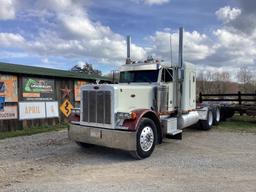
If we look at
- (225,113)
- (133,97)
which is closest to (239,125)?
(225,113)

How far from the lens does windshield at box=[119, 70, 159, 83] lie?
9.82 metres

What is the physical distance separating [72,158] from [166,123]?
297cm

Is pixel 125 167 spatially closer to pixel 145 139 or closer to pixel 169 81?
pixel 145 139

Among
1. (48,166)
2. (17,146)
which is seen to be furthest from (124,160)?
(17,146)

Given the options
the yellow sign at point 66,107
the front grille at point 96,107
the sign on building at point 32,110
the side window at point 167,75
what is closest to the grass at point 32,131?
the sign on building at point 32,110

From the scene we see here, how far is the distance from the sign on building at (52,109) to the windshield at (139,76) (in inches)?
236

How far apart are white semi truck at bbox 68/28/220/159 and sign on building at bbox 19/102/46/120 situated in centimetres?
545

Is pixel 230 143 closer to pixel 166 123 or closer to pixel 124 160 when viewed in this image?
pixel 166 123

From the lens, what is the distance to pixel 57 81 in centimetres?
1581

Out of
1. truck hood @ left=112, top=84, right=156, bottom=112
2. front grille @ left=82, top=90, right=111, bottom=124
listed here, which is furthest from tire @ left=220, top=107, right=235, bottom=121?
front grille @ left=82, top=90, right=111, bottom=124

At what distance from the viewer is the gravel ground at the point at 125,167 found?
233 inches

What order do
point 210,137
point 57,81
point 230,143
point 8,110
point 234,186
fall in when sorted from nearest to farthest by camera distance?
1. point 234,186
2. point 230,143
3. point 210,137
4. point 8,110
5. point 57,81

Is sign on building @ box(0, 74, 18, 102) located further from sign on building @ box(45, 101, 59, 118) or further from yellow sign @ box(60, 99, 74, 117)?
yellow sign @ box(60, 99, 74, 117)

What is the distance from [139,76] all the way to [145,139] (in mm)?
2562
